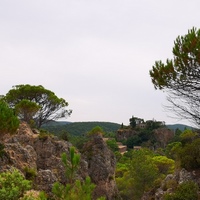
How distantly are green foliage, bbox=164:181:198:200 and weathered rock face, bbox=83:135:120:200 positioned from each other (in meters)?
16.1

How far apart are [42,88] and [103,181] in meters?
16.6

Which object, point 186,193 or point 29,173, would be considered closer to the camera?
point 186,193


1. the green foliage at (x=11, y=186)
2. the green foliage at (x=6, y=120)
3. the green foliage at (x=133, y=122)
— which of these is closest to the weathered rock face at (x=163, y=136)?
the green foliage at (x=133, y=122)

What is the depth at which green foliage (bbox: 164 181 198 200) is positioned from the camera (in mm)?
13875

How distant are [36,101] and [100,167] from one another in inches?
587

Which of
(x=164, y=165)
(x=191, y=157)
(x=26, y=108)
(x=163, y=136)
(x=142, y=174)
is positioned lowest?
(x=142, y=174)

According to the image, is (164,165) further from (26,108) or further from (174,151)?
(26,108)

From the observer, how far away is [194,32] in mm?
14391

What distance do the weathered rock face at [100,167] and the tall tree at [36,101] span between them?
8.77m

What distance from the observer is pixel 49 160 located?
83.3ft

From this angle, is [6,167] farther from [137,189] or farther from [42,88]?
[42,88]

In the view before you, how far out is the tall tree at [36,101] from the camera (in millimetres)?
36312

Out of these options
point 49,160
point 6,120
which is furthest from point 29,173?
point 49,160

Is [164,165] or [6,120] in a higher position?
[6,120]
